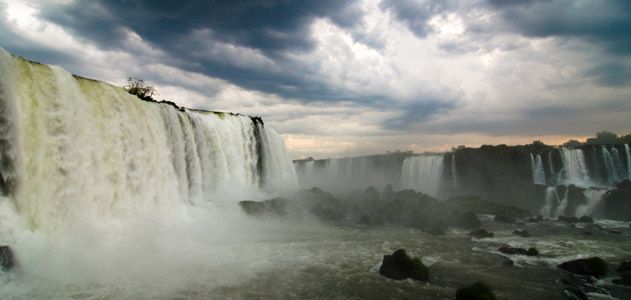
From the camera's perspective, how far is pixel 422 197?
29.5m

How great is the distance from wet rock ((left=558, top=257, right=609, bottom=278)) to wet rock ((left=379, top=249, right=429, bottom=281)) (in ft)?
18.2

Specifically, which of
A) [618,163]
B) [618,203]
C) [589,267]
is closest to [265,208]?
[589,267]

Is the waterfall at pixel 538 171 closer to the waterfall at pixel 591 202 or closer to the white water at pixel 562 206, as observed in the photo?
the white water at pixel 562 206

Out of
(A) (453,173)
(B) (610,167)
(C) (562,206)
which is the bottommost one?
(C) (562,206)

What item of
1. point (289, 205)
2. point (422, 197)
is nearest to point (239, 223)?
point (289, 205)

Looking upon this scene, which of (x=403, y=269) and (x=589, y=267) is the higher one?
(x=403, y=269)

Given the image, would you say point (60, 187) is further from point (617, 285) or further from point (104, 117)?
point (617, 285)

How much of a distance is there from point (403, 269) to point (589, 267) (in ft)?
21.4

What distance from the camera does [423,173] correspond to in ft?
144

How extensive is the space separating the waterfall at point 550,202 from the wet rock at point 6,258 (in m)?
35.7

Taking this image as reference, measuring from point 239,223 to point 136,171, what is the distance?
6659mm

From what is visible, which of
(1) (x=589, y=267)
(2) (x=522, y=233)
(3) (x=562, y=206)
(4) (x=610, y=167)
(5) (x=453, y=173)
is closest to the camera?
(1) (x=589, y=267)

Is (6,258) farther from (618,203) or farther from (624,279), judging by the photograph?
(618,203)

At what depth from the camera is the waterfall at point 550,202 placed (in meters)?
31.9
